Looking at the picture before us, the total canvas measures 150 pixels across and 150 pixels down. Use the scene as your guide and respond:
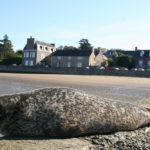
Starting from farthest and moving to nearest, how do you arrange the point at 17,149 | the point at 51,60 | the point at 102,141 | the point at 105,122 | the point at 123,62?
1. the point at 51,60
2. the point at 123,62
3. the point at 105,122
4. the point at 102,141
5. the point at 17,149

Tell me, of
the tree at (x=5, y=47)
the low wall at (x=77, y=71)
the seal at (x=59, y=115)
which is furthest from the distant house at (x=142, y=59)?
the seal at (x=59, y=115)

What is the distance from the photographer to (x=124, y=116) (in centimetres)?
380

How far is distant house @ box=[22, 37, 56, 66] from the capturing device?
61.3m

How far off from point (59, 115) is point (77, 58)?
5520 cm

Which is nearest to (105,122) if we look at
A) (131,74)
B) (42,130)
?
(42,130)

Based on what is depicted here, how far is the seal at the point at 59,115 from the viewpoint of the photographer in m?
3.23

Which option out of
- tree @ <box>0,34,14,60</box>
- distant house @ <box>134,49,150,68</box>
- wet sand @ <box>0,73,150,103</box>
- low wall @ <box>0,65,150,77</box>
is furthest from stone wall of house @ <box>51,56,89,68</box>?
wet sand @ <box>0,73,150,103</box>

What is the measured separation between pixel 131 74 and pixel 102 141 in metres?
38.8

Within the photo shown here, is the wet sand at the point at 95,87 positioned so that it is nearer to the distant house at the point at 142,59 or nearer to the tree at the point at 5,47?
the distant house at the point at 142,59

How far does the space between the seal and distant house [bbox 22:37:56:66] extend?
192ft

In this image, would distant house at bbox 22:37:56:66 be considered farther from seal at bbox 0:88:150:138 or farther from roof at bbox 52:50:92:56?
seal at bbox 0:88:150:138

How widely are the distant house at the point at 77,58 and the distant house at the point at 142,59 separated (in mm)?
10714

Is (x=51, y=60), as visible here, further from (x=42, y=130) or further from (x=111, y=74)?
(x=42, y=130)

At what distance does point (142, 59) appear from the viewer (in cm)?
5769
